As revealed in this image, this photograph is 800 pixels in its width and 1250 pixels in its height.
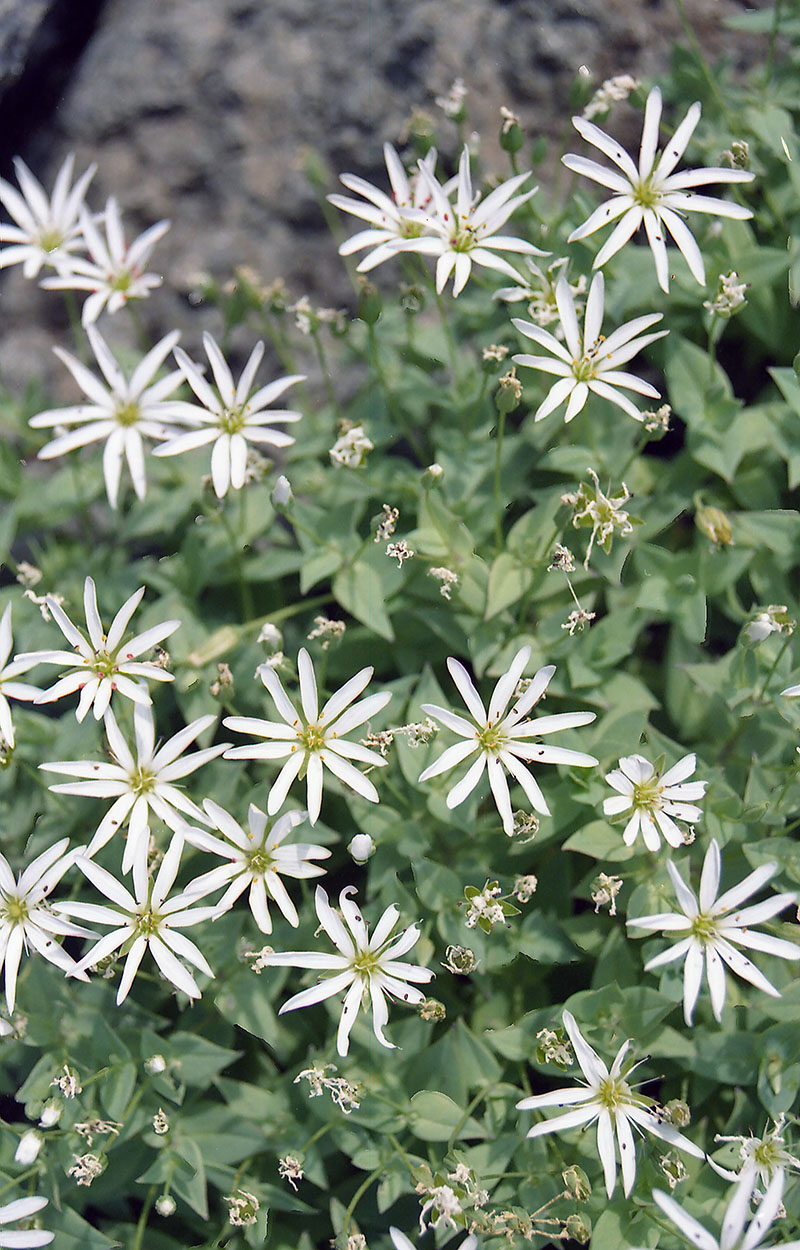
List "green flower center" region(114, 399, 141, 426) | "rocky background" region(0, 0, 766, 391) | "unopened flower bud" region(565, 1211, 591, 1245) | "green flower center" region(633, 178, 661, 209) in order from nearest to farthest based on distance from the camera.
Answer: "unopened flower bud" region(565, 1211, 591, 1245), "green flower center" region(633, 178, 661, 209), "green flower center" region(114, 399, 141, 426), "rocky background" region(0, 0, 766, 391)

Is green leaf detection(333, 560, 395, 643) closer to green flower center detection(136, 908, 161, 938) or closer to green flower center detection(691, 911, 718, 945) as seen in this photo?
green flower center detection(136, 908, 161, 938)

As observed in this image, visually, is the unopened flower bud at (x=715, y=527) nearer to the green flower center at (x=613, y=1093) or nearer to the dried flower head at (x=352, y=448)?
the dried flower head at (x=352, y=448)

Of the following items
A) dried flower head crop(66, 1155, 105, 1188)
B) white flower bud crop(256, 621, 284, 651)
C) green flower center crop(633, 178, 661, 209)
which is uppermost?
green flower center crop(633, 178, 661, 209)

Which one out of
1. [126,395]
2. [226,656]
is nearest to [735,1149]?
[226,656]

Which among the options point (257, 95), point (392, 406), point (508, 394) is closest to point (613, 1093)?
point (508, 394)

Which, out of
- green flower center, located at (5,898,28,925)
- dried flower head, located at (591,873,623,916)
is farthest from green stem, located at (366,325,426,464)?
green flower center, located at (5,898,28,925)

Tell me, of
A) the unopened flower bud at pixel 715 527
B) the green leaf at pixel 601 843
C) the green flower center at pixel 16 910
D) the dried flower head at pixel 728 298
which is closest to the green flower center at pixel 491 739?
the green leaf at pixel 601 843
